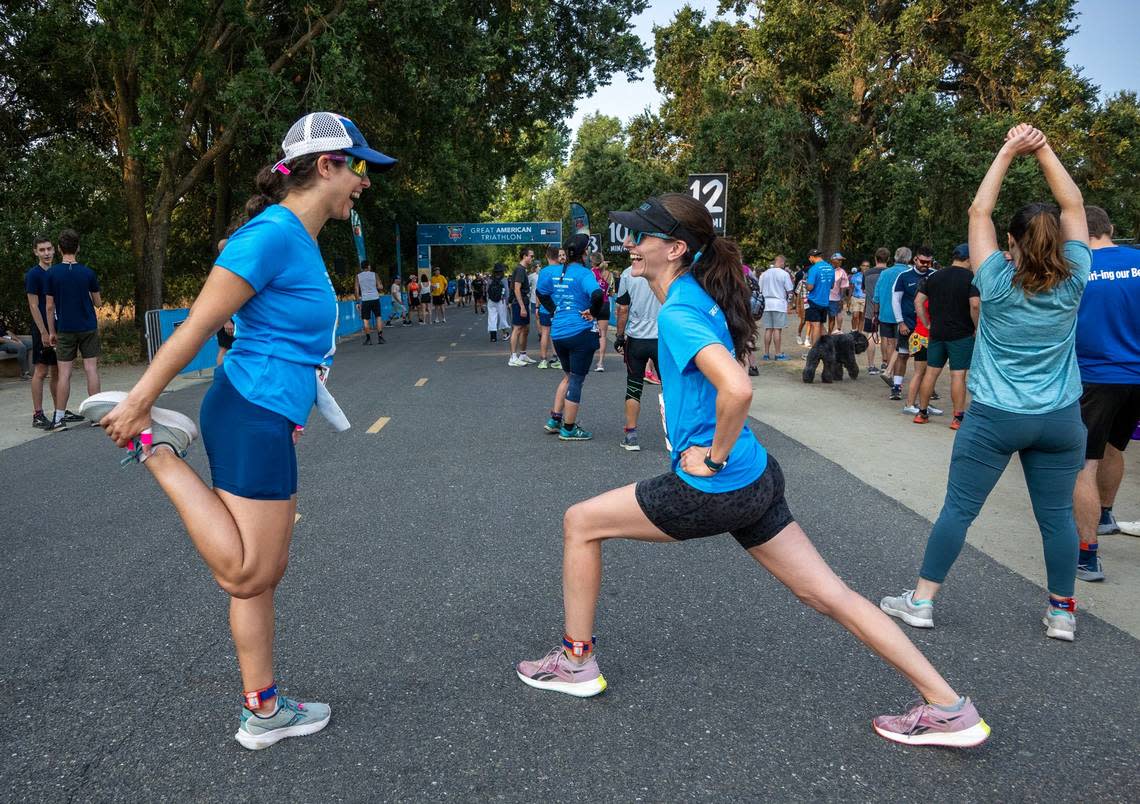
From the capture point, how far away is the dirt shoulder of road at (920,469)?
4.52 m

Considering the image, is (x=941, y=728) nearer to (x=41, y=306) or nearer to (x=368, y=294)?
(x=41, y=306)

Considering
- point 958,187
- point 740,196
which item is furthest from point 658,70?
point 958,187

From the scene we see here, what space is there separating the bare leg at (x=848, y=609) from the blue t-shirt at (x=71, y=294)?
845 centimetres

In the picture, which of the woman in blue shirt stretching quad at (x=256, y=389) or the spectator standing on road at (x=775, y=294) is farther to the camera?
the spectator standing on road at (x=775, y=294)

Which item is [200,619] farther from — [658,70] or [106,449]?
[658,70]

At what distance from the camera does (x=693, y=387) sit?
9.04 feet

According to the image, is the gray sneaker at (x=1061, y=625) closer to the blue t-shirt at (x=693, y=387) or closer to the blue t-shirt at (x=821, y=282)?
the blue t-shirt at (x=693, y=387)

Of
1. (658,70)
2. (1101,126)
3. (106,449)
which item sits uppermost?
(658,70)

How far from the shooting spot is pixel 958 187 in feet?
90.4

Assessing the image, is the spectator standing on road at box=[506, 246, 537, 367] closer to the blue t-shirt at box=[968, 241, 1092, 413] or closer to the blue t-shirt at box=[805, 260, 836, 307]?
the blue t-shirt at box=[805, 260, 836, 307]

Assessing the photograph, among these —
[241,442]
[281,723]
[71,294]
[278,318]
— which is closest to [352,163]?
[278,318]

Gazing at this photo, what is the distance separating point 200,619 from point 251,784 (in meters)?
1.47

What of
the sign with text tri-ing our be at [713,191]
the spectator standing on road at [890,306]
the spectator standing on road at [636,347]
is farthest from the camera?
the sign with text tri-ing our be at [713,191]

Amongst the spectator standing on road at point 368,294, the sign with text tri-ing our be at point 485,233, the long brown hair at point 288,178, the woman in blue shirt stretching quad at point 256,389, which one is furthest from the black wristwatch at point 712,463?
the sign with text tri-ing our be at point 485,233
